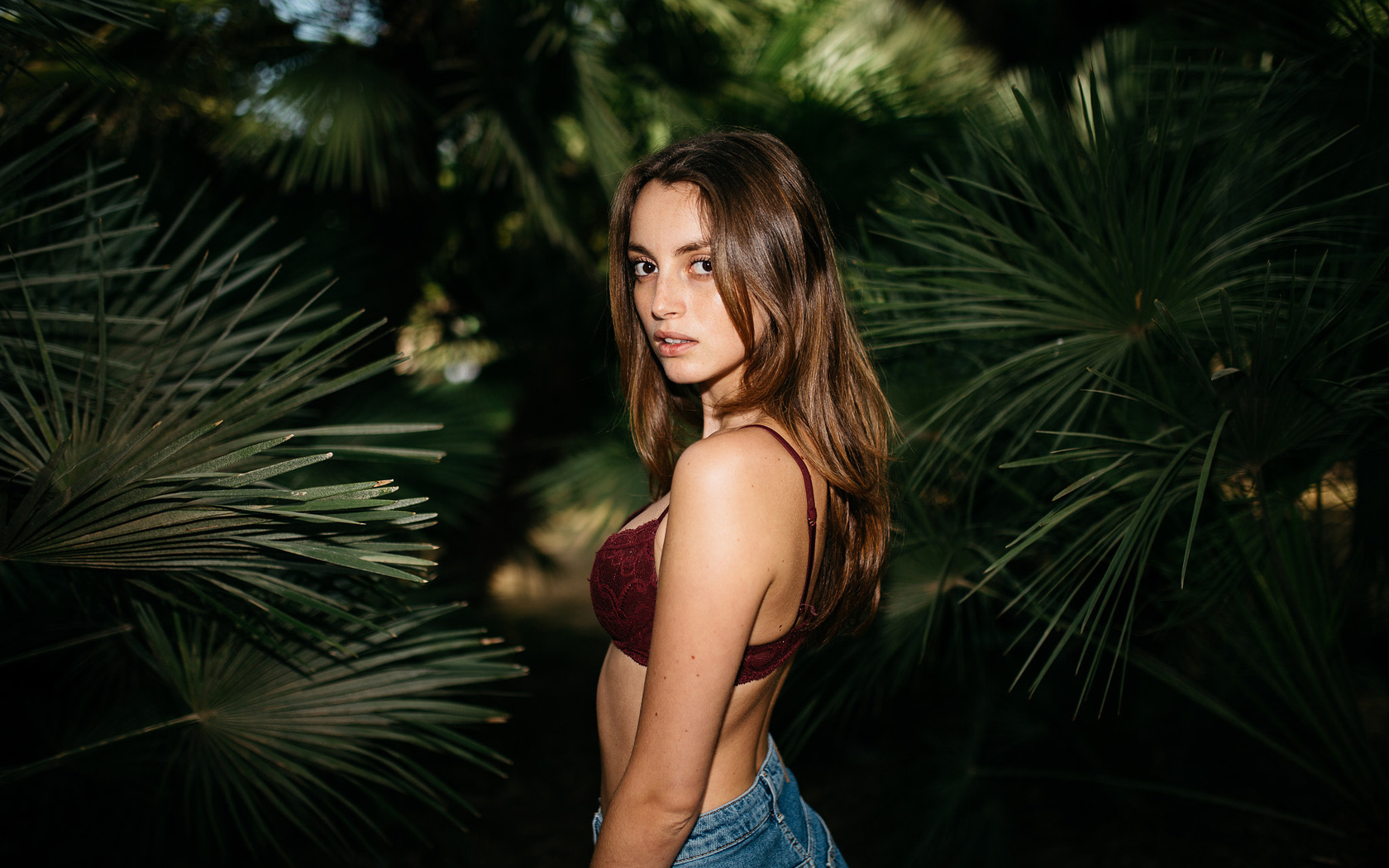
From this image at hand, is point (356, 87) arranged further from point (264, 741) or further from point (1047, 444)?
point (1047, 444)

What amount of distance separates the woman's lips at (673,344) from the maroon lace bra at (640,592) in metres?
0.14

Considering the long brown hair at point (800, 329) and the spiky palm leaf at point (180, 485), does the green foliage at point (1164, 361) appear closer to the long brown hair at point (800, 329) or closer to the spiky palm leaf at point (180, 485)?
the long brown hair at point (800, 329)

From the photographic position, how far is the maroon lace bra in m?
0.94

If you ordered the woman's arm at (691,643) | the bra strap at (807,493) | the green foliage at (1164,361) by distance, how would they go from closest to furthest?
the woman's arm at (691,643), the bra strap at (807,493), the green foliage at (1164,361)

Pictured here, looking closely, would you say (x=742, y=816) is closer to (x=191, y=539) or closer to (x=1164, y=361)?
(x=191, y=539)

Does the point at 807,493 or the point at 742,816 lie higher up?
the point at 807,493

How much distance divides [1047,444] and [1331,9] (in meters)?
0.85

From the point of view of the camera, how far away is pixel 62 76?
6.84 ft

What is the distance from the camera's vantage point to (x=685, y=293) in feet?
3.17

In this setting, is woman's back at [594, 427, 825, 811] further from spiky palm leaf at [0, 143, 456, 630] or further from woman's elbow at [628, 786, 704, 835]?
spiky palm leaf at [0, 143, 456, 630]

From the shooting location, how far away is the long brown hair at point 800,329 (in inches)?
37.4

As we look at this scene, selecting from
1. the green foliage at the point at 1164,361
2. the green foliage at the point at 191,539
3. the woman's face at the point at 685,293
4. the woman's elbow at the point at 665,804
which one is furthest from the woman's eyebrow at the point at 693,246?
the woman's elbow at the point at 665,804

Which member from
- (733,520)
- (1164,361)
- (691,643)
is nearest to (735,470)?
(733,520)

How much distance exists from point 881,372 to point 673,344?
68 centimetres
